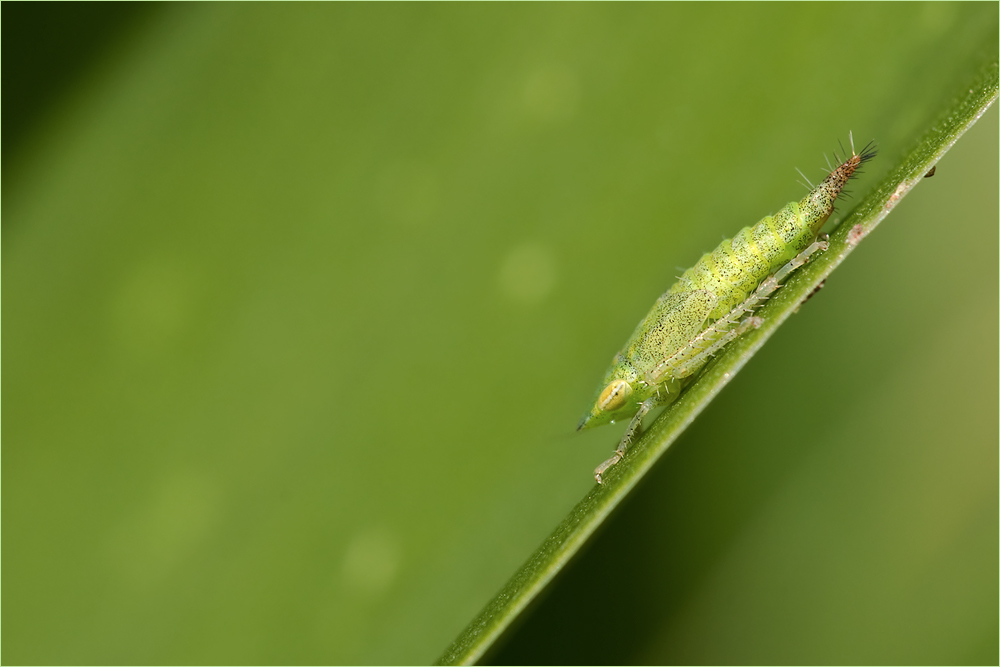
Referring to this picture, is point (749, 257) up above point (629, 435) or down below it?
above

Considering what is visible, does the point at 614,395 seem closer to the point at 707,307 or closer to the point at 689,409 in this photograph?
the point at 707,307

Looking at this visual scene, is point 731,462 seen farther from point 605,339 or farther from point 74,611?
point 74,611

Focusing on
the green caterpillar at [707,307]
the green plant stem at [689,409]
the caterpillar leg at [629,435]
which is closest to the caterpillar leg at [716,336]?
the green caterpillar at [707,307]

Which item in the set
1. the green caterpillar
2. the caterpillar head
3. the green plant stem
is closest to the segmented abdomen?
the green caterpillar

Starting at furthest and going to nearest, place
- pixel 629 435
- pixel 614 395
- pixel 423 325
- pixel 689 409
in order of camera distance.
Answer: pixel 614 395
pixel 629 435
pixel 423 325
pixel 689 409

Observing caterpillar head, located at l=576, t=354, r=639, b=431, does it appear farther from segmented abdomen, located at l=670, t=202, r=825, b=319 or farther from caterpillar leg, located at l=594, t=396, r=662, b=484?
segmented abdomen, located at l=670, t=202, r=825, b=319

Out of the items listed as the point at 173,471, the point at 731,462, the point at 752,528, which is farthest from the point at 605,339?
the point at 173,471

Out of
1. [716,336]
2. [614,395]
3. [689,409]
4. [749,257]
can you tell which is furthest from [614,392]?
[689,409]
